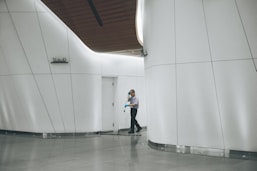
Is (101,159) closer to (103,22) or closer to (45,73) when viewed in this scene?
(103,22)

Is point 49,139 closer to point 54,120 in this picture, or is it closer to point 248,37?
point 54,120

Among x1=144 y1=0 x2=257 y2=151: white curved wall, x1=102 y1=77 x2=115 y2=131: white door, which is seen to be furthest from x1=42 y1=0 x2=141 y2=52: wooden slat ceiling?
x1=102 y1=77 x2=115 y2=131: white door

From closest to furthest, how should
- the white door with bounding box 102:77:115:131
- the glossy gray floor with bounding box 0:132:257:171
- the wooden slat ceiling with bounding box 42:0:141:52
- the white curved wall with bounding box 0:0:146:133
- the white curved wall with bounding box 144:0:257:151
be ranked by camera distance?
the glossy gray floor with bounding box 0:132:257:171
the white curved wall with bounding box 144:0:257:151
the wooden slat ceiling with bounding box 42:0:141:52
the white curved wall with bounding box 0:0:146:133
the white door with bounding box 102:77:115:131

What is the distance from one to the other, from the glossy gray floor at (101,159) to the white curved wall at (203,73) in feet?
2.75

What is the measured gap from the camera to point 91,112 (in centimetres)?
1495

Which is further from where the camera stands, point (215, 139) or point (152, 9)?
point (152, 9)

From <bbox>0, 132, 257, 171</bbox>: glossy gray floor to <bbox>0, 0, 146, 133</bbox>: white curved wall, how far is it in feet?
8.47

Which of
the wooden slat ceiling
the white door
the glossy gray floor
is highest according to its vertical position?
the wooden slat ceiling

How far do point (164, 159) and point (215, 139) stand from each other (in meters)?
1.79

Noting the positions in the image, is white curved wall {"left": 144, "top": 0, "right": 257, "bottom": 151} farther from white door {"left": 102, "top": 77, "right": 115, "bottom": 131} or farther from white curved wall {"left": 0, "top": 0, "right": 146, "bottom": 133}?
white door {"left": 102, "top": 77, "right": 115, "bottom": 131}

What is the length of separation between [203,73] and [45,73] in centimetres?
785

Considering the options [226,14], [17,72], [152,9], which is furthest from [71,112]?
[226,14]

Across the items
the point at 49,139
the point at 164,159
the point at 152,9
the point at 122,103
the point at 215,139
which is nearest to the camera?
the point at 164,159

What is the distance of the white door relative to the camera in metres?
16.0
